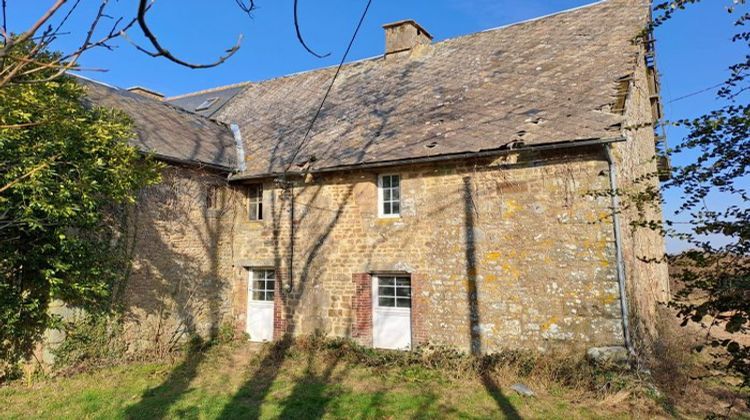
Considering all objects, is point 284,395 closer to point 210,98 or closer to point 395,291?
point 395,291

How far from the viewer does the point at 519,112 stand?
9906 millimetres

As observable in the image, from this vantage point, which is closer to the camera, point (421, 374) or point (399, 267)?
point (421, 374)

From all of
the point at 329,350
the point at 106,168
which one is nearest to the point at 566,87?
the point at 329,350

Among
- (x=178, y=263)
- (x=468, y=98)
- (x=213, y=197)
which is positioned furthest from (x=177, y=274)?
(x=468, y=98)

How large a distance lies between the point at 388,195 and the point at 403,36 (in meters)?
6.93

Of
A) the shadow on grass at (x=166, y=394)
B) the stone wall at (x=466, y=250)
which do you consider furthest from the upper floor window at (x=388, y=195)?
the shadow on grass at (x=166, y=394)

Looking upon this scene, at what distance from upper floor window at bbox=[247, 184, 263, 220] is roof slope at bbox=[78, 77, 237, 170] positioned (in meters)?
0.82

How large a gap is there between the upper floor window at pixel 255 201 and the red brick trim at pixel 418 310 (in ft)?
16.0

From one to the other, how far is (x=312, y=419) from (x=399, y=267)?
4.19 m

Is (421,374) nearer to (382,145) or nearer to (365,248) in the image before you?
(365,248)

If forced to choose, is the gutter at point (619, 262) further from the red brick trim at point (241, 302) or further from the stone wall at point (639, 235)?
the red brick trim at point (241, 302)

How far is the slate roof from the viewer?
701 inches

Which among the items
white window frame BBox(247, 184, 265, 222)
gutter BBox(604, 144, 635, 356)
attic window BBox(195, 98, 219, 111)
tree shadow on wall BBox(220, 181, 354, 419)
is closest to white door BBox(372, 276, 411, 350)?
tree shadow on wall BBox(220, 181, 354, 419)

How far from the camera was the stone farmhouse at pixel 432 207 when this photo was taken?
8.65 meters
